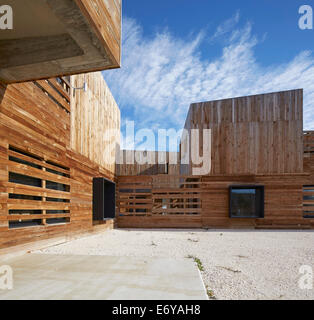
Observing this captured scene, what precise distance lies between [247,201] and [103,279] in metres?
8.82

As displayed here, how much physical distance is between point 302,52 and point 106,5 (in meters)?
5.44

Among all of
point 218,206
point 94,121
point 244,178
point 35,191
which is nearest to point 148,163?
point 218,206

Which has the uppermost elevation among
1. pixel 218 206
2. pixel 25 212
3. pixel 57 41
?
pixel 57 41

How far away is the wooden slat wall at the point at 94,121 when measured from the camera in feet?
21.4

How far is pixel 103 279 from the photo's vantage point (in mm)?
2568

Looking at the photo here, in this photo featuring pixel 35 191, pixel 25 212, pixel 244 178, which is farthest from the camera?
pixel 244 178

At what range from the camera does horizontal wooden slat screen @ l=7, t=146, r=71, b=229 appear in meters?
3.87

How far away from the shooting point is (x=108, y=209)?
29.5 ft

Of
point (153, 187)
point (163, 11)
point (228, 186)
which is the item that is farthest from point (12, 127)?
point (228, 186)

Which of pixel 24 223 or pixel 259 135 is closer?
pixel 24 223

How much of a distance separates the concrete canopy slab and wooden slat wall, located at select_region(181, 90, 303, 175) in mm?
7946

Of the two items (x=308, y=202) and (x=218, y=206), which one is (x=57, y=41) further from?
(x=308, y=202)

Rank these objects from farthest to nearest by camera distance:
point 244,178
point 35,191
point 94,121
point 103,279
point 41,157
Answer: point 244,178, point 94,121, point 41,157, point 35,191, point 103,279
